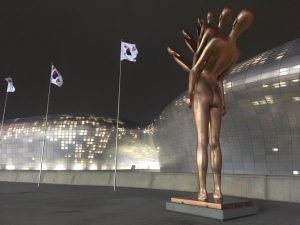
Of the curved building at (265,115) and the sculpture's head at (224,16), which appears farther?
the curved building at (265,115)

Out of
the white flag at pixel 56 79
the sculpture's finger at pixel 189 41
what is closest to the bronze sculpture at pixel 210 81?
the sculpture's finger at pixel 189 41

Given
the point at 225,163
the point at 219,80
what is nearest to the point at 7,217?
the point at 219,80

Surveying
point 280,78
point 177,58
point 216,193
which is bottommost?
point 216,193

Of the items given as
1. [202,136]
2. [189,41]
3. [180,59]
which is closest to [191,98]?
[202,136]

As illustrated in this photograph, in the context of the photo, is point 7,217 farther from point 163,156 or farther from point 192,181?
point 163,156

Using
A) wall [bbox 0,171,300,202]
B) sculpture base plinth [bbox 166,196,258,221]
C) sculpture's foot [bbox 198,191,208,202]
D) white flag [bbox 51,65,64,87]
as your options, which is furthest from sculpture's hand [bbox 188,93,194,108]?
white flag [bbox 51,65,64,87]

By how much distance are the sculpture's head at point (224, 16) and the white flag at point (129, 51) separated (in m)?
16.8

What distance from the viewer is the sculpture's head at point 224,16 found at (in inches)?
392

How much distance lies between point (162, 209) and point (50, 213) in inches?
142

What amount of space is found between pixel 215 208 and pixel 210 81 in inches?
162

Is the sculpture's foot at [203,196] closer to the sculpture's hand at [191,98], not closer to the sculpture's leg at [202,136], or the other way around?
the sculpture's leg at [202,136]

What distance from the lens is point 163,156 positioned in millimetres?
70125

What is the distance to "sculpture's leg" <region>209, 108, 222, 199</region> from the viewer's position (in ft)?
32.1

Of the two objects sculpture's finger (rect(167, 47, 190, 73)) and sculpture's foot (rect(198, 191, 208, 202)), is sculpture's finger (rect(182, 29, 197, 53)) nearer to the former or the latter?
sculpture's finger (rect(167, 47, 190, 73))
